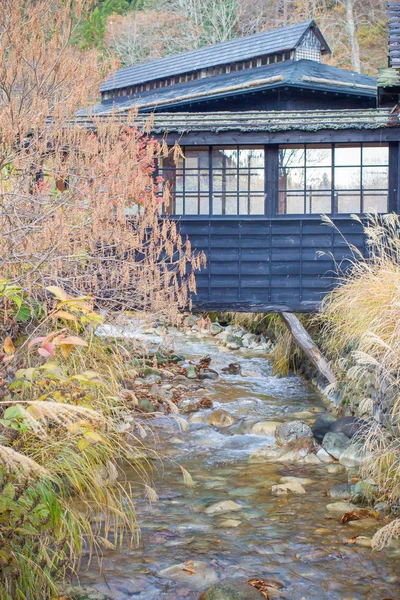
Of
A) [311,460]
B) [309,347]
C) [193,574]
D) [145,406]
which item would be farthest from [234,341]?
[193,574]

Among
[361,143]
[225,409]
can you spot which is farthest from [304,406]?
[361,143]

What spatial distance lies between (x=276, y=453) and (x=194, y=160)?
4963 millimetres

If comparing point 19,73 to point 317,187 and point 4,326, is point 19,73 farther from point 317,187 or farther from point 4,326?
point 317,187

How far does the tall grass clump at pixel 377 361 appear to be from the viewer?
18.8 feet

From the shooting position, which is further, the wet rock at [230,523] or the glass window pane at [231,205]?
the glass window pane at [231,205]

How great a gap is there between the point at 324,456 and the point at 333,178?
15.0 feet

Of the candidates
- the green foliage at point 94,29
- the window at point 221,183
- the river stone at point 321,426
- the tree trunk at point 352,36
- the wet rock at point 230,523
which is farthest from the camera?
the green foliage at point 94,29

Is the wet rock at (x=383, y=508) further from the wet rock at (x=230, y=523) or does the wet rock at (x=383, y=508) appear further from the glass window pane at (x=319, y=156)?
the glass window pane at (x=319, y=156)

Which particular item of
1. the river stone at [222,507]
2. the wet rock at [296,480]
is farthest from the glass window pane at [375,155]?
the river stone at [222,507]

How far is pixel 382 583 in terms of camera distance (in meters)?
4.73

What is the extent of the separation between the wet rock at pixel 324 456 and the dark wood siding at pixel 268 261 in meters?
3.14

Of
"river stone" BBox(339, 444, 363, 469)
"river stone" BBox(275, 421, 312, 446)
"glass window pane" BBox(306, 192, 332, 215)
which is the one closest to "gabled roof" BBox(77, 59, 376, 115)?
"glass window pane" BBox(306, 192, 332, 215)

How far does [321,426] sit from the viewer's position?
788cm

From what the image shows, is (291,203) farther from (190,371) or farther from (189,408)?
(189,408)
